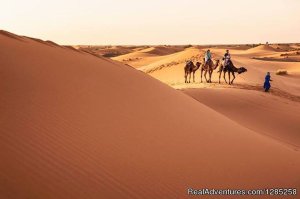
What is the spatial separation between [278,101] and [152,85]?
746 centimetres

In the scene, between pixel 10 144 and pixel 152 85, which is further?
pixel 152 85

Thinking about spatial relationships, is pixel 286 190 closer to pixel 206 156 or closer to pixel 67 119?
pixel 206 156

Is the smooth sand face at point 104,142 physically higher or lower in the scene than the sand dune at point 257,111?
higher

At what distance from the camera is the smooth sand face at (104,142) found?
3.89 m

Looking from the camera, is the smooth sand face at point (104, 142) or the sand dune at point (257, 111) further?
the sand dune at point (257, 111)

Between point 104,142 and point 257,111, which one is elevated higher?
point 104,142

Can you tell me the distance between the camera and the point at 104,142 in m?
4.80

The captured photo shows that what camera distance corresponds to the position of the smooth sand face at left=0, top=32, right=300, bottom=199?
153 inches

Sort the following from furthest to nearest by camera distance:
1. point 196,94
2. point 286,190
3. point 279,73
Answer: point 279,73 → point 196,94 → point 286,190

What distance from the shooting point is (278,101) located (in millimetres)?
14258

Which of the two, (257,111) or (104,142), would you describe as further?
(257,111)

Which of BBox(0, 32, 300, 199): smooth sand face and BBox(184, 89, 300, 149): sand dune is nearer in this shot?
BBox(0, 32, 300, 199): smooth sand face

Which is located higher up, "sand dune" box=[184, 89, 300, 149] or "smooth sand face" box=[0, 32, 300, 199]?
"smooth sand face" box=[0, 32, 300, 199]

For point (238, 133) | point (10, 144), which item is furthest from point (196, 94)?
point (10, 144)
